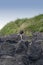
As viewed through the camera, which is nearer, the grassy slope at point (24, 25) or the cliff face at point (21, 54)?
the cliff face at point (21, 54)

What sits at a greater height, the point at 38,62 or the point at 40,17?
the point at 40,17

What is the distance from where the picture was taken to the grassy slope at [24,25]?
23.2 metres

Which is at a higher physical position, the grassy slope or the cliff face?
the grassy slope

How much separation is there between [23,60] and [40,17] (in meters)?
16.0

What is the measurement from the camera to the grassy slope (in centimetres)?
2322

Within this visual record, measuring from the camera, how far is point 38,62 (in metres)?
10.6

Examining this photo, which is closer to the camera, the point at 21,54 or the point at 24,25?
the point at 21,54

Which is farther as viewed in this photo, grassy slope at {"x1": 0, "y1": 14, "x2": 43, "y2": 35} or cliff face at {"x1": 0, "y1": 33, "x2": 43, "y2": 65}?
grassy slope at {"x1": 0, "y1": 14, "x2": 43, "y2": 35}

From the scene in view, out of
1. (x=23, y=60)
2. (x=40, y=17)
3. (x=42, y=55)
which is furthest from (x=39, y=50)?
(x=40, y=17)

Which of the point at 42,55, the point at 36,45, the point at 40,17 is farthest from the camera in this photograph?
the point at 40,17

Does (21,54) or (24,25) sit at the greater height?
(24,25)

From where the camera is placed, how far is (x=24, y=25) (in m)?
24.2

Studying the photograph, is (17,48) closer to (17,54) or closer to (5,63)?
(17,54)

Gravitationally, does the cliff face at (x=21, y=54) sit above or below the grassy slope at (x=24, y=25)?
below
